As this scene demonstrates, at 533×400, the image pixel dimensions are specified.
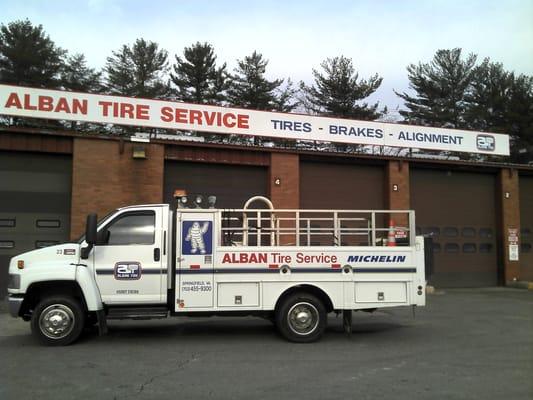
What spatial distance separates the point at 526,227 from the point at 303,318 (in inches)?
661

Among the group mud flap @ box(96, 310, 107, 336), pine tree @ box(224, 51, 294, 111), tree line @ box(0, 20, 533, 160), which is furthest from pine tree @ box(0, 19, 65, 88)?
mud flap @ box(96, 310, 107, 336)

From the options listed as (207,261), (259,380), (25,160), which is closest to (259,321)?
(207,261)

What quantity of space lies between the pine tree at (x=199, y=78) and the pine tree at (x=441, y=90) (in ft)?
46.3

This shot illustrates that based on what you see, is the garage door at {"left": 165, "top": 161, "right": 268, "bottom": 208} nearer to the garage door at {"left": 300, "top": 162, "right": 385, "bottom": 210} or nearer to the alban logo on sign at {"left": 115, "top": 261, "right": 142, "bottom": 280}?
the garage door at {"left": 300, "top": 162, "right": 385, "bottom": 210}

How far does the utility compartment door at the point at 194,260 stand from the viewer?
29.0 ft

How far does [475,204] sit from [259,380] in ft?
56.8

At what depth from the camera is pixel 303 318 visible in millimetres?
9055

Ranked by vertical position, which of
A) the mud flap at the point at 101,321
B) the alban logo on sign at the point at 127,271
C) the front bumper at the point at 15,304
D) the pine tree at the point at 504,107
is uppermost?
the pine tree at the point at 504,107

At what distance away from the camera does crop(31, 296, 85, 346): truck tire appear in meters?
8.52

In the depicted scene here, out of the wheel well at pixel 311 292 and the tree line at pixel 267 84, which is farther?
the tree line at pixel 267 84

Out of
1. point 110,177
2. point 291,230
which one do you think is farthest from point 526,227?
point 110,177

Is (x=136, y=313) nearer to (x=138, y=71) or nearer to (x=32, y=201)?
(x=32, y=201)

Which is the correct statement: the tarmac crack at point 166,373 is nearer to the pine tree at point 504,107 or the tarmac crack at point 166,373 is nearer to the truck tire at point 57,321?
the truck tire at point 57,321

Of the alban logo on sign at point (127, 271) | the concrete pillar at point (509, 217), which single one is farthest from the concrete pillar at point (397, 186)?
the alban logo on sign at point (127, 271)
